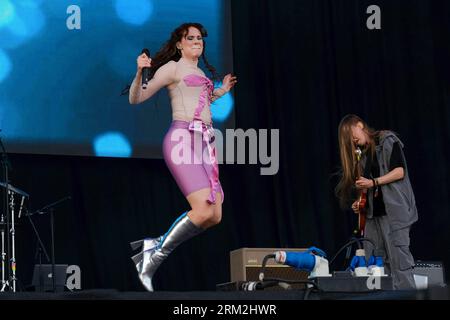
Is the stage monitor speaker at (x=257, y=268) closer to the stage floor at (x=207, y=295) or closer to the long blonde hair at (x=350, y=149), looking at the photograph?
the long blonde hair at (x=350, y=149)

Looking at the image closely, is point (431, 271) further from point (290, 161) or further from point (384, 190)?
point (290, 161)

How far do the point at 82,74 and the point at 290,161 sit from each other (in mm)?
1573

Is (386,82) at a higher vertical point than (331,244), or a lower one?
higher

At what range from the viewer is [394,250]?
4.17 m

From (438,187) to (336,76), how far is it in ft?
3.54

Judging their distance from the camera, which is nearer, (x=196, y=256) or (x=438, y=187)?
(x=196, y=256)

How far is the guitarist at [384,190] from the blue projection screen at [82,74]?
1.38 meters

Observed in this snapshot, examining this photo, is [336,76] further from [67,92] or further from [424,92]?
Result: [67,92]

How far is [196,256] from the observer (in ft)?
19.1

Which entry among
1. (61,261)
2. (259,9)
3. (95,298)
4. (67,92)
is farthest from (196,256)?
(95,298)

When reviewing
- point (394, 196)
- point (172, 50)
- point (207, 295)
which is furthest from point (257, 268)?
point (207, 295)

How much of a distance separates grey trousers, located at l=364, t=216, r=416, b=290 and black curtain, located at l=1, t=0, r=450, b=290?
1.65m

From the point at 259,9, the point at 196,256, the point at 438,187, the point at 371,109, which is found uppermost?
the point at 259,9

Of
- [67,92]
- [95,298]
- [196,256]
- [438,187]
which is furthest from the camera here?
[438,187]
